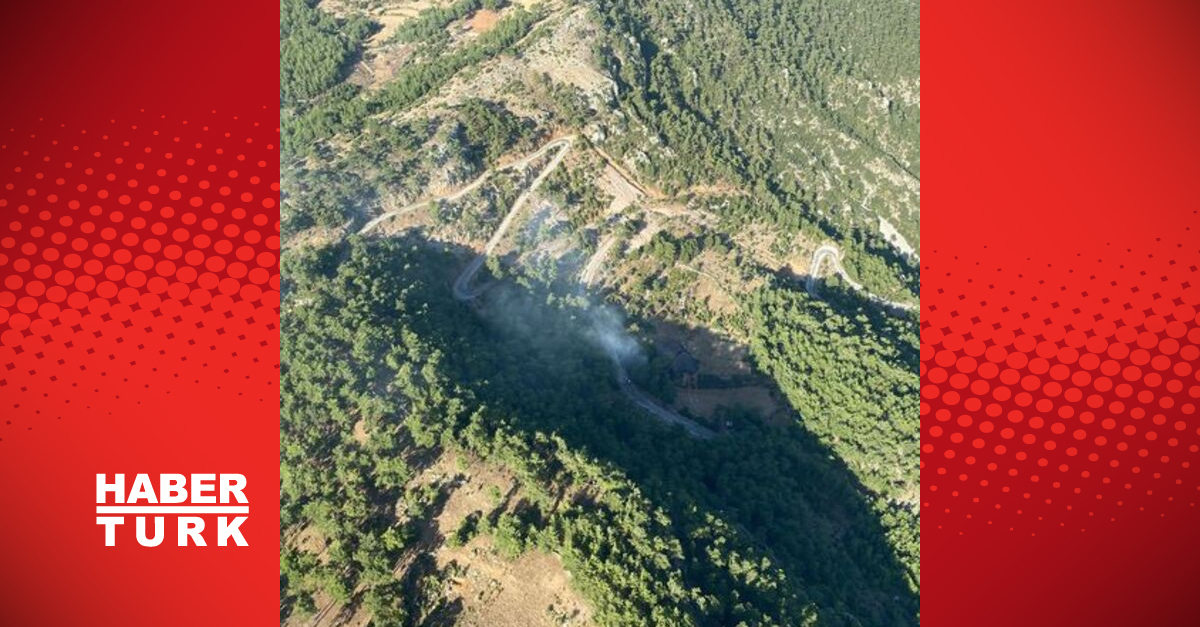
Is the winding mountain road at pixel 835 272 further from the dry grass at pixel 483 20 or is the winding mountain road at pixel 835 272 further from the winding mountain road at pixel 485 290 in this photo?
the dry grass at pixel 483 20

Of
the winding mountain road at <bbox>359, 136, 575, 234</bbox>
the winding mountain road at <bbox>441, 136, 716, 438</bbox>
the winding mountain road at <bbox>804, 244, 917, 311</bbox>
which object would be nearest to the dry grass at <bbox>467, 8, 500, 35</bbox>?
the winding mountain road at <bbox>359, 136, 575, 234</bbox>

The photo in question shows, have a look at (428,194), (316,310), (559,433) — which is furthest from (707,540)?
(428,194)

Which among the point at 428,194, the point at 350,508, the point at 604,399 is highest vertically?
the point at 428,194

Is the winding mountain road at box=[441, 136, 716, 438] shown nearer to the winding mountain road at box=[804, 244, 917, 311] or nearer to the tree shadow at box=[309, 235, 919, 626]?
the tree shadow at box=[309, 235, 919, 626]

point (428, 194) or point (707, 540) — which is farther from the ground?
point (428, 194)

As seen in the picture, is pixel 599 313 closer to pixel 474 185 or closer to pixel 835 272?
pixel 474 185

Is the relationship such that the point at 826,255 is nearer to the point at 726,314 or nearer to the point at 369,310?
the point at 726,314

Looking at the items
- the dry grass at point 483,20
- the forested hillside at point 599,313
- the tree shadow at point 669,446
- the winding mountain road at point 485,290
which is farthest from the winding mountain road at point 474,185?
the dry grass at point 483,20
